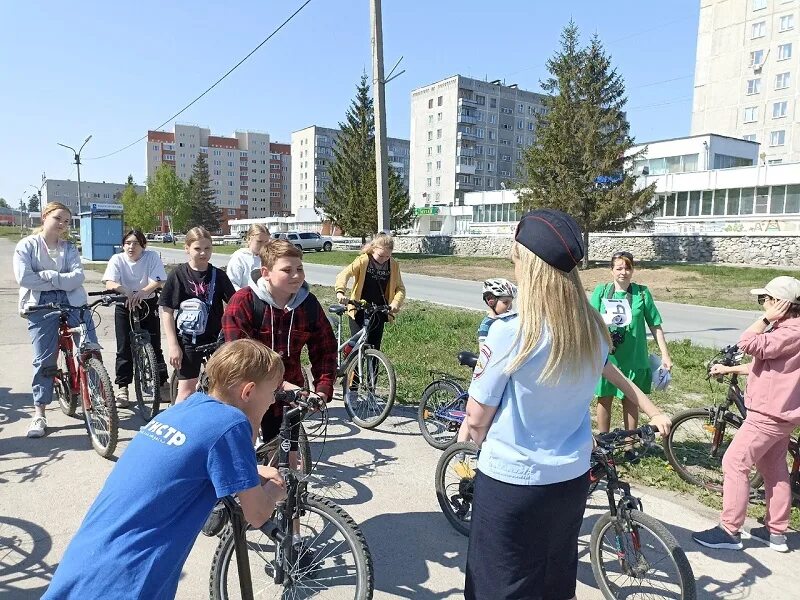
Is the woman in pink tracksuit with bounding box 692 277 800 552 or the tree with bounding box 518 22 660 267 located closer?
the woman in pink tracksuit with bounding box 692 277 800 552

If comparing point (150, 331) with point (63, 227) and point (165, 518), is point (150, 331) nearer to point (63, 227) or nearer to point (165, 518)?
point (63, 227)

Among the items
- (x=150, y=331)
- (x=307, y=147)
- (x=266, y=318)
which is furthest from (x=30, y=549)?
(x=307, y=147)

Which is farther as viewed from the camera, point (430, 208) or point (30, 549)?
point (430, 208)

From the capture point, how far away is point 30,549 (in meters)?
3.51

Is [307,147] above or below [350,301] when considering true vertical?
above

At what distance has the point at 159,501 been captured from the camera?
5.76 feet

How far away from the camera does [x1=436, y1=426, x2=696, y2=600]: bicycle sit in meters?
2.85

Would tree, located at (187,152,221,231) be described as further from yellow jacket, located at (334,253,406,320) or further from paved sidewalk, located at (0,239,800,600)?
paved sidewalk, located at (0,239,800,600)

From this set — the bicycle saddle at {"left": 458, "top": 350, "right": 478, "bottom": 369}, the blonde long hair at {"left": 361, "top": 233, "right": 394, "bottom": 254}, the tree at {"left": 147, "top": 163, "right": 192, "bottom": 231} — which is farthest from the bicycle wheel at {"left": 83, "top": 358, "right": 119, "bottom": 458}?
the tree at {"left": 147, "top": 163, "right": 192, "bottom": 231}

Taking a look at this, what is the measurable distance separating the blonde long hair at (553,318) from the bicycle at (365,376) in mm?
→ 3981

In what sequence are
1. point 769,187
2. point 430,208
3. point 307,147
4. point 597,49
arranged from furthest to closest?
point 307,147 < point 430,208 < point 769,187 < point 597,49

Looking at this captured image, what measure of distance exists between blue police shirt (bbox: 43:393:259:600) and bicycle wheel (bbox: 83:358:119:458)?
3345 millimetres

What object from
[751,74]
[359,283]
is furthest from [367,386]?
[751,74]

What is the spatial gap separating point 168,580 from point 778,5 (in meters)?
76.3
